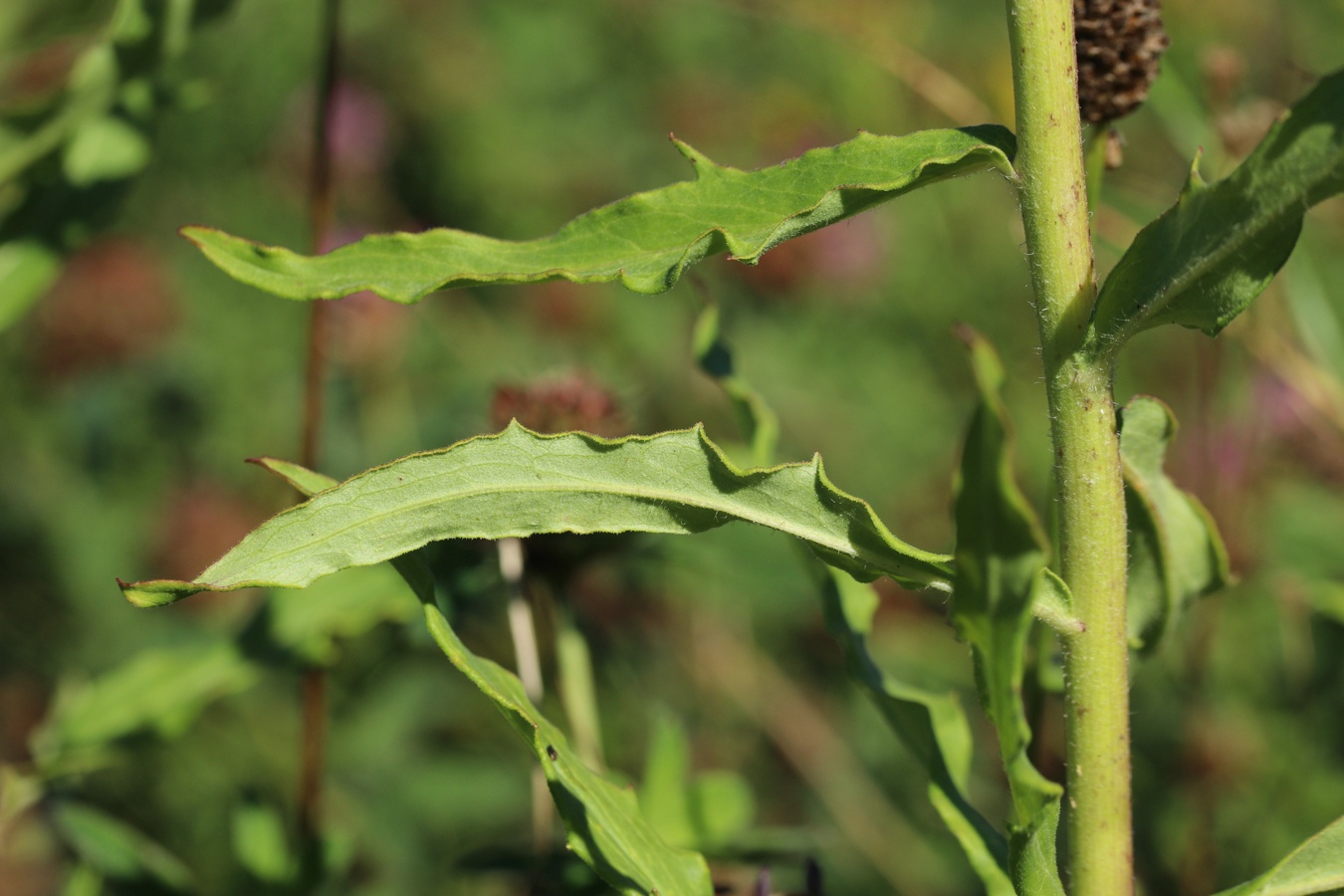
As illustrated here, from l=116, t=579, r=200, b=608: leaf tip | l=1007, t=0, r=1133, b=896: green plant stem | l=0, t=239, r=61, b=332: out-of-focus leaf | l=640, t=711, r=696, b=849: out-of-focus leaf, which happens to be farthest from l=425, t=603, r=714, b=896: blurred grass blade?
l=0, t=239, r=61, b=332: out-of-focus leaf

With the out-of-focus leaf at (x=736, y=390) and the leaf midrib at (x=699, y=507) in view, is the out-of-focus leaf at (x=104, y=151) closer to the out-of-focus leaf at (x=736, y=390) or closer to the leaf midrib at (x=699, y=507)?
the out-of-focus leaf at (x=736, y=390)

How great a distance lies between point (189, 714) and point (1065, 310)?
1.06 m

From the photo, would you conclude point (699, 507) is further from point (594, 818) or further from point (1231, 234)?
point (1231, 234)

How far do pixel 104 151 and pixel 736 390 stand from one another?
0.75 meters

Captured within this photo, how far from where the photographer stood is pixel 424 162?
3.87 metres

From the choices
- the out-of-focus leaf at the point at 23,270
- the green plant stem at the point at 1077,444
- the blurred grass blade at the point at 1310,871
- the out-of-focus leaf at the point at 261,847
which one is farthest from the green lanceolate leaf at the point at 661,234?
the out-of-focus leaf at the point at 261,847

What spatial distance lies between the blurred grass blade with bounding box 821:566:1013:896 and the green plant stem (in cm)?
7

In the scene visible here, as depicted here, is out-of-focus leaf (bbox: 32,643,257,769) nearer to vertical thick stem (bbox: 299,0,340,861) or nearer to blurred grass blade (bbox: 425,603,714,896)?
vertical thick stem (bbox: 299,0,340,861)

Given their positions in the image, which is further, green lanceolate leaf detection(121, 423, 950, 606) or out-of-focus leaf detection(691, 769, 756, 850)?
out-of-focus leaf detection(691, 769, 756, 850)

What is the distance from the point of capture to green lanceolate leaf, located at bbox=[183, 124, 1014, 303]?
2.24 ft

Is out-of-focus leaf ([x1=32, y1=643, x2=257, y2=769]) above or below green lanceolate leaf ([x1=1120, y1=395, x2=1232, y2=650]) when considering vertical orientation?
below

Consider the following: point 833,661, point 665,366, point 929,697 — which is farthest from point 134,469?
point 929,697

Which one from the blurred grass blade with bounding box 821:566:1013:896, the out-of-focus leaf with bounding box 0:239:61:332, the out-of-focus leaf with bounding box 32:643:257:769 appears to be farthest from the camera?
the out-of-focus leaf with bounding box 32:643:257:769

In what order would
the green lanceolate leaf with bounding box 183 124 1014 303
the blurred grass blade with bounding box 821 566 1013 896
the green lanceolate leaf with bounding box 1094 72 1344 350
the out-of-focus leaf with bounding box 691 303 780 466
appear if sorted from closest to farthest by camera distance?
the green lanceolate leaf with bounding box 1094 72 1344 350 < the green lanceolate leaf with bounding box 183 124 1014 303 < the blurred grass blade with bounding box 821 566 1013 896 < the out-of-focus leaf with bounding box 691 303 780 466
